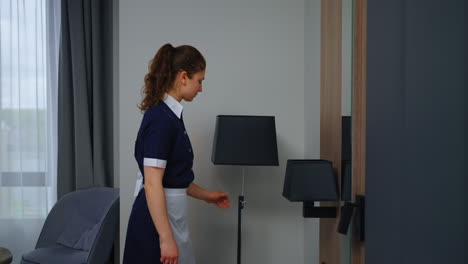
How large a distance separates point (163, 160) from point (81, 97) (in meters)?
2.39

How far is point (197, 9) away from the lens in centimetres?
248

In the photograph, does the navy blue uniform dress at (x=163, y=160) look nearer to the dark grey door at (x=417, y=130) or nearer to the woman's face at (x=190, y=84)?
the woman's face at (x=190, y=84)

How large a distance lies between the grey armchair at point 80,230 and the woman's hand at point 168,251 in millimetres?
1651

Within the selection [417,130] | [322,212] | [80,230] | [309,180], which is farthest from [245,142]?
[80,230]

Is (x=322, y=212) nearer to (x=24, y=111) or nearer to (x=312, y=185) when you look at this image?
(x=312, y=185)

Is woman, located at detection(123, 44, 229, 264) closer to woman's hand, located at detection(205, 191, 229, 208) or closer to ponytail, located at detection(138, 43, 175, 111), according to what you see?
ponytail, located at detection(138, 43, 175, 111)

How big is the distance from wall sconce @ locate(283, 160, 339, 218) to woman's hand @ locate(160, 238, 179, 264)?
613 mm

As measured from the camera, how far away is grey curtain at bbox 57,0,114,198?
3818 millimetres

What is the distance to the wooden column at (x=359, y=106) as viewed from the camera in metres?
0.67

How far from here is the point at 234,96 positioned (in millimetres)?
2512

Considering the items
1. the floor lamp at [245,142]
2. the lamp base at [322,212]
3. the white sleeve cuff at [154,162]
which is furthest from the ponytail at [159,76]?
the lamp base at [322,212]

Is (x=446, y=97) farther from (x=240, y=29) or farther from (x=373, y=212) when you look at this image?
(x=240, y=29)

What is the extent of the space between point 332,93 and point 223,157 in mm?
1193

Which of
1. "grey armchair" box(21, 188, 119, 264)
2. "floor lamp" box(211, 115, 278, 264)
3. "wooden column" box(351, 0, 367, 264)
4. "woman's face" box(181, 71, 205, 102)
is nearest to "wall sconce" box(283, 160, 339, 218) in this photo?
"wooden column" box(351, 0, 367, 264)
